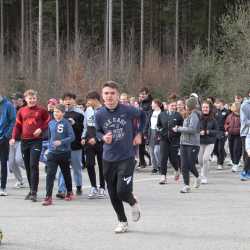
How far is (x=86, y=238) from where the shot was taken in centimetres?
790

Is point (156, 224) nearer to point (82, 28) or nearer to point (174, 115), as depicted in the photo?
point (174, 115)

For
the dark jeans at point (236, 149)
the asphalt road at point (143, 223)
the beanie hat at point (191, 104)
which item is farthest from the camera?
the dark jeans at point (236, 149)

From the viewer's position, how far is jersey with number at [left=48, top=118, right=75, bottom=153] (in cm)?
1088

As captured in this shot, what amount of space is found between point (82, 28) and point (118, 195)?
153ft

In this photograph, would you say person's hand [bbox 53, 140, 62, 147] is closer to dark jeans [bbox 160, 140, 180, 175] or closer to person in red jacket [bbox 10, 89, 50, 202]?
person in red jacket [bbox 10, 89, 50, 202]

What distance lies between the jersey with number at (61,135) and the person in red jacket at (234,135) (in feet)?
21.2

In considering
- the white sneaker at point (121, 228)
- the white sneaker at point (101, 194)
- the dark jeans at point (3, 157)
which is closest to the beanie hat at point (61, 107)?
the dark jeans at point (3, 157)

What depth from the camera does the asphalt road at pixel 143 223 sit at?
7.61 meters

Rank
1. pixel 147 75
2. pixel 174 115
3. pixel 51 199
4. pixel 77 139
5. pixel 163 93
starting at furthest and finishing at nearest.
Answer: pixel 147 75 < pixel 163 93 < pixel 174 115 < pixel 77 139 < pixel 51 199

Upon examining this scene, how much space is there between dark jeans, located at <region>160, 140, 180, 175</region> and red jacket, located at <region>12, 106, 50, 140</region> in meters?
3.31

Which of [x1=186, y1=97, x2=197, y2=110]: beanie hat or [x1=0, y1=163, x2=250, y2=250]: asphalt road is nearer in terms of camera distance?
[x1=0, y1=163, x2=250, y2=250]: asphalt road

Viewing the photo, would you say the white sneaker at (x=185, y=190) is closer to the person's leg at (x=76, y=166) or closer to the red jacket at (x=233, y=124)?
the person's leg at (x=76, y=166)

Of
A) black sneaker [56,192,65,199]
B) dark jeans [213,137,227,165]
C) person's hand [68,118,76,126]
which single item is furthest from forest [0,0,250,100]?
black sneaker [56,192,65,199]

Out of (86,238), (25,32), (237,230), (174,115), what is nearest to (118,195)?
(86,238)
